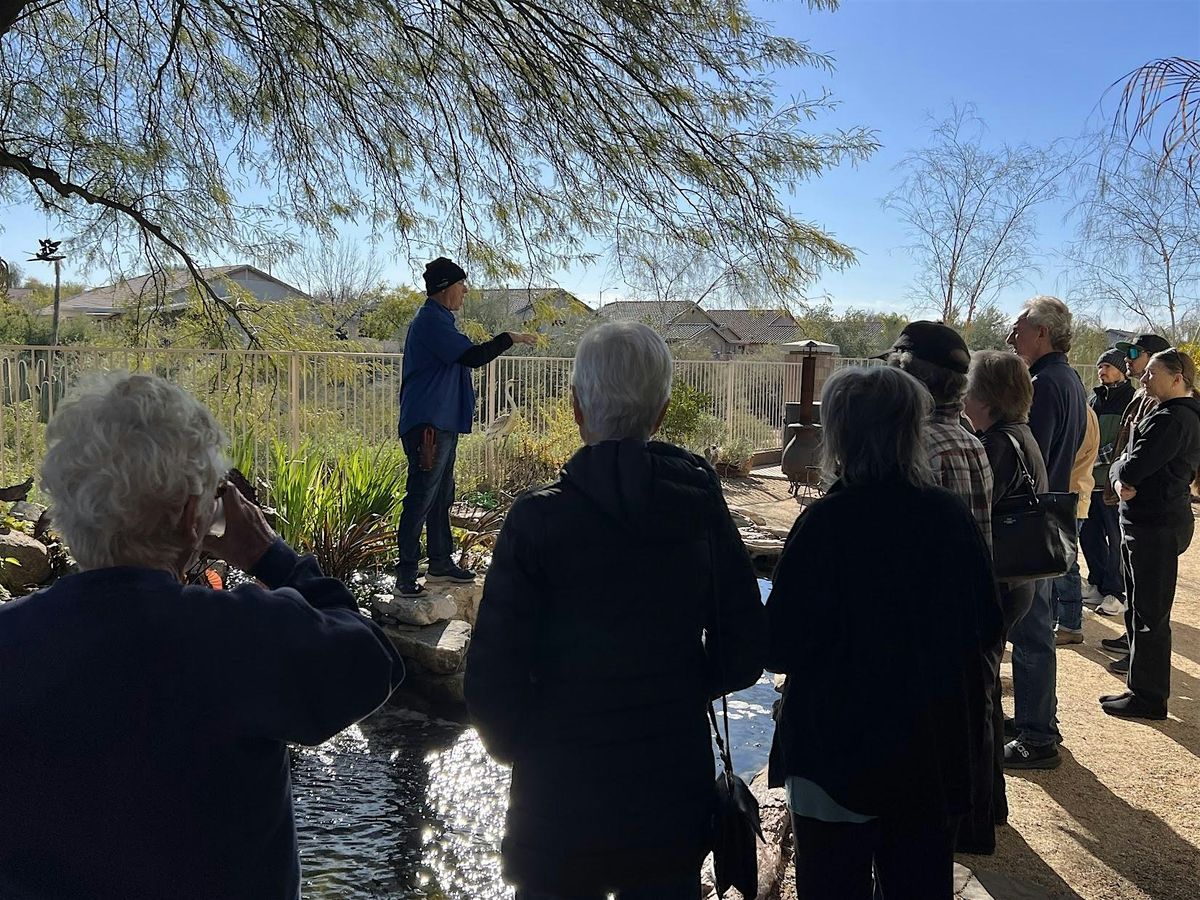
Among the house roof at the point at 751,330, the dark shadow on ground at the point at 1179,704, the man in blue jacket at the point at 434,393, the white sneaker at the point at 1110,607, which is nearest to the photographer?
the dark shadow on ground at the point at 1179,704

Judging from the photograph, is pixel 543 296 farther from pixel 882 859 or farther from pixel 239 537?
pixel 239 537

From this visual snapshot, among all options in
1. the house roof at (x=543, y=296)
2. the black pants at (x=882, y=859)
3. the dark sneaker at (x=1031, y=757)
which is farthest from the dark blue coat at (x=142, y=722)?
the house roof at (x=543, y=296)

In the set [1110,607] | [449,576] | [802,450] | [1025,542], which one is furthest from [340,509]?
[802,450]

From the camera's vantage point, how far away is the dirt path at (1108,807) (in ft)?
9.16

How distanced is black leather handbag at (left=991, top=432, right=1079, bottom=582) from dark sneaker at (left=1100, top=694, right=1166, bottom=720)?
180 centimetres

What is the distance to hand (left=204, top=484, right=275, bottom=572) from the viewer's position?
1.37 meters

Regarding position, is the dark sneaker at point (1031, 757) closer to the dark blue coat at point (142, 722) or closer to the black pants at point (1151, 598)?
the black pants at point (1151, 598)

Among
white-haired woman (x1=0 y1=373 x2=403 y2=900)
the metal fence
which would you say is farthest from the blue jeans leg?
white-haired woman (x1=0 y1=373 x2=403 y2=900)

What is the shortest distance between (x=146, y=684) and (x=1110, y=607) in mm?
→ 6521

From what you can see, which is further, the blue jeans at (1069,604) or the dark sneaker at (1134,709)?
the blue jeans at (1069,604)

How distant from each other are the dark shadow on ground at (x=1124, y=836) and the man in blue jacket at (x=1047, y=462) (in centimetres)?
12

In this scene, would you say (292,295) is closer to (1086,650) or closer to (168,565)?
(1086,650)

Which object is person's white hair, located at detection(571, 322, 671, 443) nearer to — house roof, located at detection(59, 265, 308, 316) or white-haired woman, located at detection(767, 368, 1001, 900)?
white-haired woman, located at detection(767, 368, 1001, 900)

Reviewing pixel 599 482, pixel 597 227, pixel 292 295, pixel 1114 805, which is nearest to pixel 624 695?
pixel 599 482
